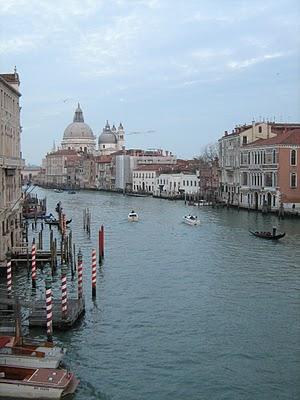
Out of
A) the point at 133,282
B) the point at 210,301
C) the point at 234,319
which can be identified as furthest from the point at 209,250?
the point at 234,319

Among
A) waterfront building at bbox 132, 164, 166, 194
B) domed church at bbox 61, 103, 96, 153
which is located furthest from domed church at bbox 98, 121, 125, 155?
waterfront building at bbox 132, 164, 166, 194

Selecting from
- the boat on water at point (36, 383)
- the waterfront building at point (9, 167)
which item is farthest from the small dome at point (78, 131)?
the boat on water at point (36, 383)

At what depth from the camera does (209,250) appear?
58.2 ft

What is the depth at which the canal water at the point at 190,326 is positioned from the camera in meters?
7.51

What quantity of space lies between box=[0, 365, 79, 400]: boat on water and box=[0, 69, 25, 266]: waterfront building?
20.6 ft

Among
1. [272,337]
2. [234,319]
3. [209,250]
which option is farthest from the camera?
[209,250]

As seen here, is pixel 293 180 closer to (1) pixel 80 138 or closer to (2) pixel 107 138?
(2) pixel 107 138

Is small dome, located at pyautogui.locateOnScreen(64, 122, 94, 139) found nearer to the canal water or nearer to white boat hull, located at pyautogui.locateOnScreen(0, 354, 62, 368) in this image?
the canal water

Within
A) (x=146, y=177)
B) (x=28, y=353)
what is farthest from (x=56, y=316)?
(x=146, y=177)

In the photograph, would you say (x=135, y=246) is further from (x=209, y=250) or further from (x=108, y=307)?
(x=108, y=307)

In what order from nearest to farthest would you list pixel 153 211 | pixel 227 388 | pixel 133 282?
1. pixel 227 388
2. pixel 133 282
3. pixel 153 211

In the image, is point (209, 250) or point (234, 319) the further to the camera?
point (209, 250)

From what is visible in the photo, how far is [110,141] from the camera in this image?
90.2m

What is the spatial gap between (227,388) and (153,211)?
2762 cm
